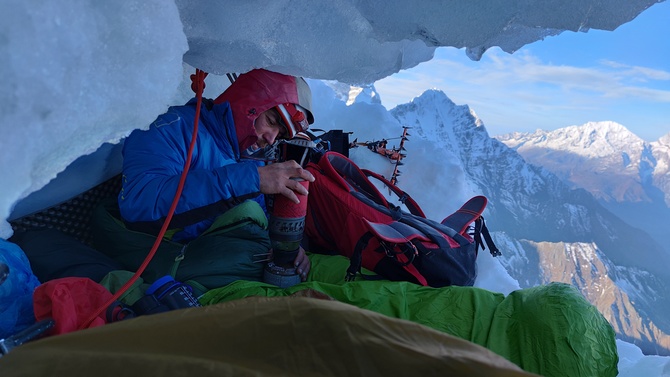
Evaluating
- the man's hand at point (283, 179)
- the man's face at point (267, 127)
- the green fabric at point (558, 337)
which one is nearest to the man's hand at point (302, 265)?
the man's hand at point (283, 179)

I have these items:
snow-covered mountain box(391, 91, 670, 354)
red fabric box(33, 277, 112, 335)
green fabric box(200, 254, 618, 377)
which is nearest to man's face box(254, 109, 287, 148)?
A: green fabric box(200, 254, 618, 377)

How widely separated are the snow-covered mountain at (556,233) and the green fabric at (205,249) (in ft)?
417

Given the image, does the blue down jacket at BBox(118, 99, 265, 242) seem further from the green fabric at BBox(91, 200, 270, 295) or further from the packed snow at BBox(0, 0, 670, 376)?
the packed snow at BBox(0, 0, 670, 376)

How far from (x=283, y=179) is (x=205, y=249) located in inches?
21.2

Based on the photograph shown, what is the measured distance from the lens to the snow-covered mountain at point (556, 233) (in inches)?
5221

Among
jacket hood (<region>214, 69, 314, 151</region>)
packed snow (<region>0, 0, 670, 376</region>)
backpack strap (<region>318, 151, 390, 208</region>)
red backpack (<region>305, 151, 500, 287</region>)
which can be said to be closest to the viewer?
packed snow (<region>0, 0, 670, 376</region>)

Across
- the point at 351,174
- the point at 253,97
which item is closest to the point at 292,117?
the point at 253,97

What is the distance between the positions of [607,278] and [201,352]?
16972cm

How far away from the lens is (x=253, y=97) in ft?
8.14

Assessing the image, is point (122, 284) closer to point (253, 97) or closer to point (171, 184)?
point (171, 184)

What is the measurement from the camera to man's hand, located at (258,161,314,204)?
78.1 inches

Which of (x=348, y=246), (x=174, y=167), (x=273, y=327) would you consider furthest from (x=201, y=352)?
(x=348, y=246)

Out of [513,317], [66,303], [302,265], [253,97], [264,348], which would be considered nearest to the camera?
[264,348]

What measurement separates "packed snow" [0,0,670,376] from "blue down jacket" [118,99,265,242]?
0.45m
